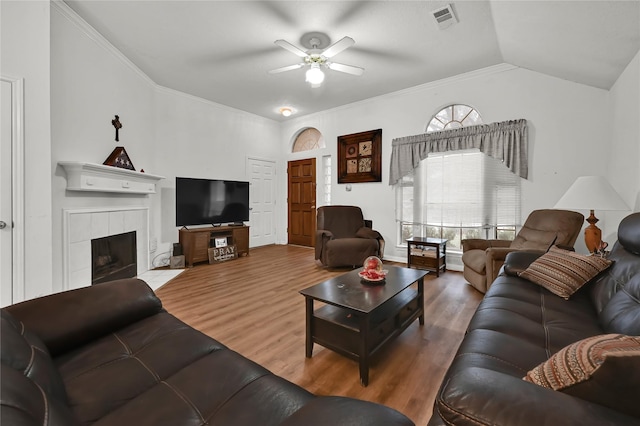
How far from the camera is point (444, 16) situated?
8.71 ft

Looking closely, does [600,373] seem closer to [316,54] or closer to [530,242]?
[530,242]

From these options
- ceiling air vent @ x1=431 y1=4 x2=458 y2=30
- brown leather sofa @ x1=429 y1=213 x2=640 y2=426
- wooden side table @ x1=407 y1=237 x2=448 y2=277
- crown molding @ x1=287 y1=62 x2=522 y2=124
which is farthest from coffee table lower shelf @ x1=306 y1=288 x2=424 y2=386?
crown molding @ x1=287 y1=62 x2=522 y2=124

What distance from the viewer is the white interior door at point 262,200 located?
5.87 metres

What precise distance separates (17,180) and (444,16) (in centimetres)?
393

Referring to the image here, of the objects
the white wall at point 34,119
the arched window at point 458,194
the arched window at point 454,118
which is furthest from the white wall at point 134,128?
the arched window at point 454,118

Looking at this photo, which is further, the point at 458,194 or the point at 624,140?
the point at 458,194

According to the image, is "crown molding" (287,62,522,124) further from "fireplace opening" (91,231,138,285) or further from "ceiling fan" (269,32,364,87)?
"fireplace opening" (91,231,138,285)

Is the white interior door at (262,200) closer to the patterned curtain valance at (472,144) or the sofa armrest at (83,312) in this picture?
the patterned curtain valance at (472,144)

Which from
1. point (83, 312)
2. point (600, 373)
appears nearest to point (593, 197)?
point (600, 373)

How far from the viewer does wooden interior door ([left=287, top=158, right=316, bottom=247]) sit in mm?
5977

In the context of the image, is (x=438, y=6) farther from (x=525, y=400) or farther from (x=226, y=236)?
(x=226, y=236)

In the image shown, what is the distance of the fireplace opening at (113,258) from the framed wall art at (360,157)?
3.61 metres

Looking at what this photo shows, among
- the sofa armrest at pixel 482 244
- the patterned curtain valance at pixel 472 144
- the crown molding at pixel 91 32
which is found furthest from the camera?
the patterned curtain valance at pixel 472 144

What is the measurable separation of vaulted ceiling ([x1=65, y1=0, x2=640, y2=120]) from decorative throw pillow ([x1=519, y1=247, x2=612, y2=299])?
167cm
